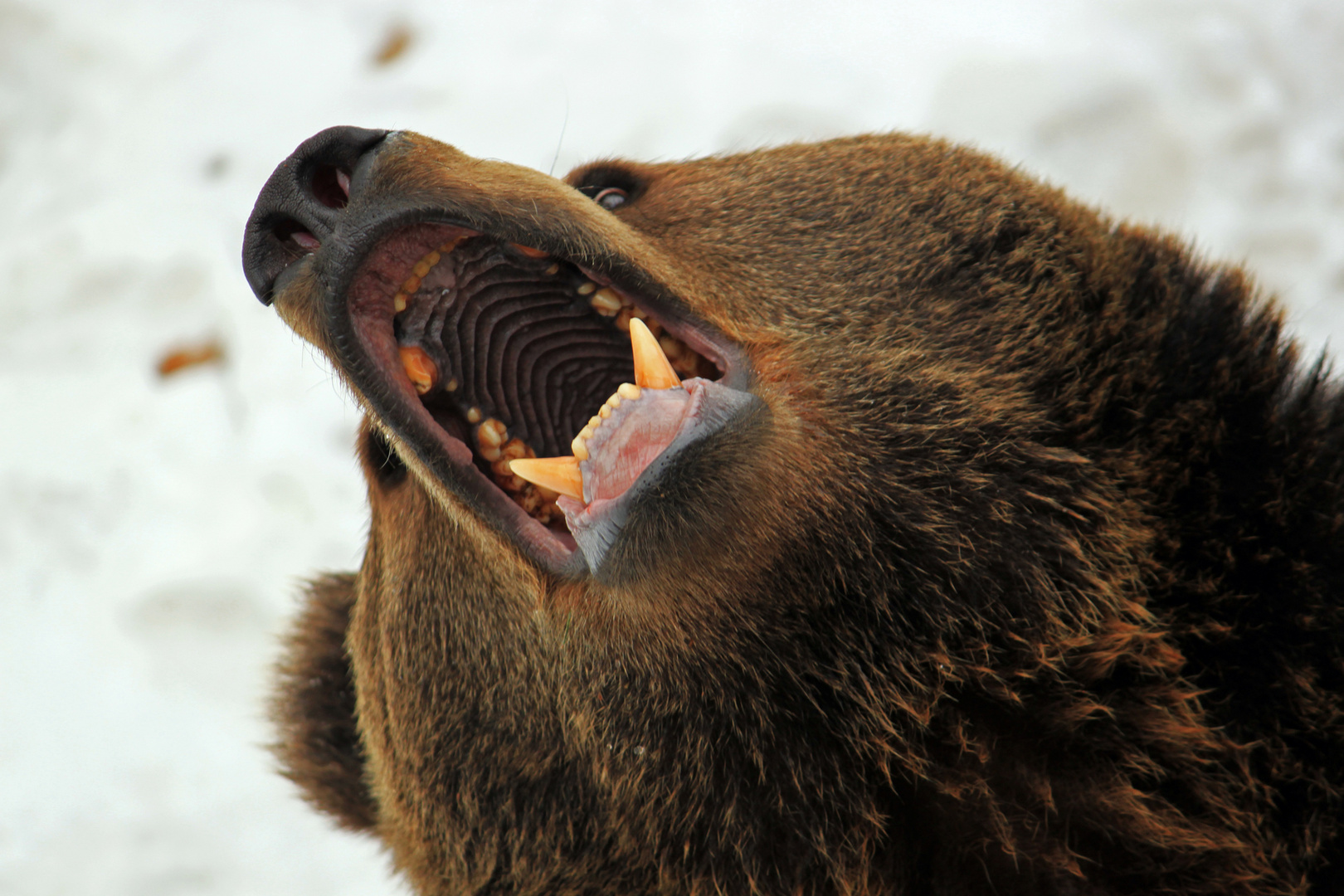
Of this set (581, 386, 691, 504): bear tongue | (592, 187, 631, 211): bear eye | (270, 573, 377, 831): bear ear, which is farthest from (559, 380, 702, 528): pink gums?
(270, 573, 377, 831): bear ear

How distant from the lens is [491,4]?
5.26 m

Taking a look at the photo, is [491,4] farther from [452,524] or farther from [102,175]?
[452,524]

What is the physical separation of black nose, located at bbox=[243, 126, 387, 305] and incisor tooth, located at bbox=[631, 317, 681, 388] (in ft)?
2.02

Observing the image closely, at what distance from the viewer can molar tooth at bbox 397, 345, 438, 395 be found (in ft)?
7.78

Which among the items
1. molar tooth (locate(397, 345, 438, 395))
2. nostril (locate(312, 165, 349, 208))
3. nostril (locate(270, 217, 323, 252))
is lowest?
molar tooth (locate(397, 345, 438, 395))

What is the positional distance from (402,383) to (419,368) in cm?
16

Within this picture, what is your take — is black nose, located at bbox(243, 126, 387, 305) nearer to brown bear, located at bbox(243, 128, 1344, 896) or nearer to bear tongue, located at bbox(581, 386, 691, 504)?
brown bear, located at bbox(243, 128, 1344, 896)

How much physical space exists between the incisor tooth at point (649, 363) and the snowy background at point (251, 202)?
2.03 meters

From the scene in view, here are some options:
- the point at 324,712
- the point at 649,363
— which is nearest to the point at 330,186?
the point at 649,363

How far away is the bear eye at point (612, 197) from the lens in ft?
9.05

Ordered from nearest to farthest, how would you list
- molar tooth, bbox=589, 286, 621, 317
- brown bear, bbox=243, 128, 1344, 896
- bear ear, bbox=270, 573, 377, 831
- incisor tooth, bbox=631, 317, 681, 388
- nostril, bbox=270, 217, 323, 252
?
brown bear, bbox=243, 128, 1344, 896
incisor tooth, bbox=631, 317, 681, 388
nostril, bbox=270, 217, 323, 252
molar tooth, bbox=589, 286, 621, 317
bear ear, bbox=270, 573, 377, 831

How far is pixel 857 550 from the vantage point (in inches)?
80.0

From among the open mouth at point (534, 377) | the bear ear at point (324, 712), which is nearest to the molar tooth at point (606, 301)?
the open mouth at point (534, 377)

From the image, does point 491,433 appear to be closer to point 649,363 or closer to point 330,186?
point 649,363
